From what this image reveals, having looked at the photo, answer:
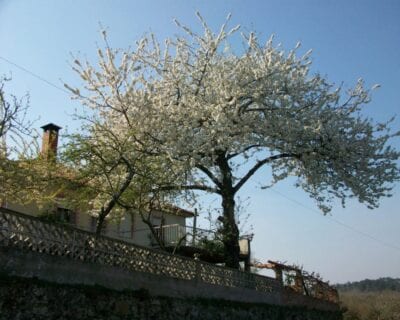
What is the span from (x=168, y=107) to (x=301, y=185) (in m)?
7.26

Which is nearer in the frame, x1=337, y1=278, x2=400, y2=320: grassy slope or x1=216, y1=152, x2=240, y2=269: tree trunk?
x1=216, y1=152, x2=240, y2=269: tree trunk

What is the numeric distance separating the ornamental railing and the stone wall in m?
0.70

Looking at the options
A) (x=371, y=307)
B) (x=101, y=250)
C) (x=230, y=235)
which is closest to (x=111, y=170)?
(x=101, y=250)

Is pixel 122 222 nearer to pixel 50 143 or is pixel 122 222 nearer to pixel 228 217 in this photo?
pixel 50 143

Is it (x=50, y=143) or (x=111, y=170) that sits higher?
(x=50, y=143)

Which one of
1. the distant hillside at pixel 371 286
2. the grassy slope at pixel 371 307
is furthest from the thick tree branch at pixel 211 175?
the distant hillside at pixel 371 286

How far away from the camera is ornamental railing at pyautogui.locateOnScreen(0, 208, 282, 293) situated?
9.36 metres

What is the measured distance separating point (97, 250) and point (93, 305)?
1.32m

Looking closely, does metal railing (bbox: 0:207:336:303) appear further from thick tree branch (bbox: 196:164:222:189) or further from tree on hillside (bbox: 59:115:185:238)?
thick tree branch (bbox: 196:164:222:189)

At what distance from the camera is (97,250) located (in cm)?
1089

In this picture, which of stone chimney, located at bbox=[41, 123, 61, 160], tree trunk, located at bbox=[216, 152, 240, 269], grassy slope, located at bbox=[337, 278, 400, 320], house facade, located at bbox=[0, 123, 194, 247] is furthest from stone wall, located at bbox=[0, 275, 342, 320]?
grassy slope, located at bbox=[337, 278, 400, 320]

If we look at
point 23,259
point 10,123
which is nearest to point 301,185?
point 10,123

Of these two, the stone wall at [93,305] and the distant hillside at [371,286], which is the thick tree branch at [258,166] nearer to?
the stone wall at [93,305]

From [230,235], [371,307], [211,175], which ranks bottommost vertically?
[371,307]
